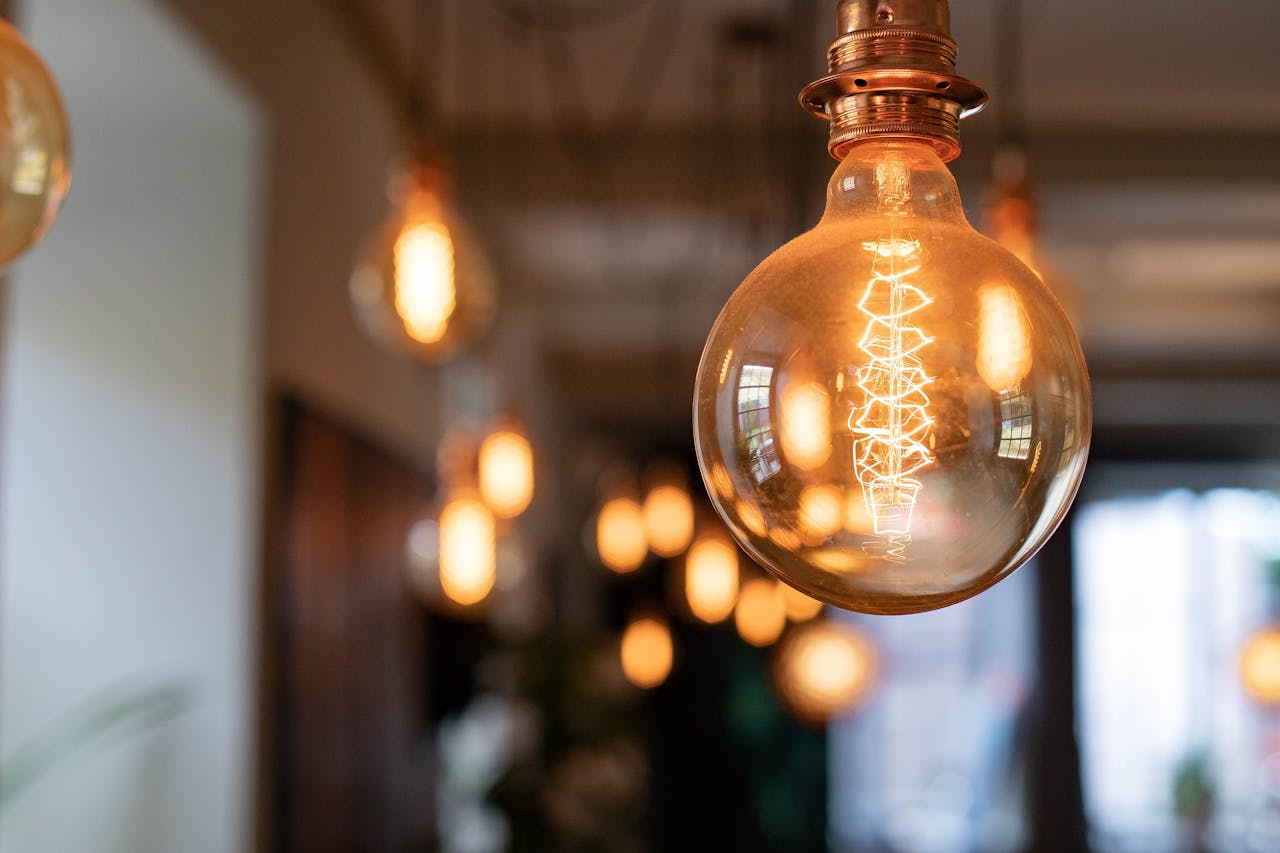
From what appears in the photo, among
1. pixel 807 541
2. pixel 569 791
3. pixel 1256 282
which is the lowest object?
pixel 569 791

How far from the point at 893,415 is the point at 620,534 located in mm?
3741

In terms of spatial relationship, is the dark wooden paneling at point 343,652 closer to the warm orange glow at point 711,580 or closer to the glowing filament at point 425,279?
the warm orange glow at point 711,580

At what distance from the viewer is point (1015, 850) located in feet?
31.3

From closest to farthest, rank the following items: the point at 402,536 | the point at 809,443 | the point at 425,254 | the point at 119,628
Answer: the point at 809,443
the point at 425,254
the point at 119,628
the point at 402,536

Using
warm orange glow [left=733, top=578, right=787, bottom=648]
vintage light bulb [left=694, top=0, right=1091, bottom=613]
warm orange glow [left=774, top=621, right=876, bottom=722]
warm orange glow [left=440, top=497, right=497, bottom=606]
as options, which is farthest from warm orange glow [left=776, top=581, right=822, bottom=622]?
vintage light bulb [left=694, top=0, right=1091, bottom=613]

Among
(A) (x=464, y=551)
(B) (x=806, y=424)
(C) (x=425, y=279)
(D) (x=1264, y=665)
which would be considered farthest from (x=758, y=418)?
(D) (x=1264, y=665)

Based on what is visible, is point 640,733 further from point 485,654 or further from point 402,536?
point 402,536

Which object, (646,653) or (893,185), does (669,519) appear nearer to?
(646,653)

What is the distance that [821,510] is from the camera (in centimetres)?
60

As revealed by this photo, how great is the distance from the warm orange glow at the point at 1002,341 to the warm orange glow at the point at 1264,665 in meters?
8.58

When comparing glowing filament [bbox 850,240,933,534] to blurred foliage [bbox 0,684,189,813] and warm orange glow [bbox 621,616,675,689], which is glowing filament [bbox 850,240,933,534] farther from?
warm orange glow [bbox 621,616,675,689]

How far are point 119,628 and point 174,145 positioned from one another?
0.89 metres

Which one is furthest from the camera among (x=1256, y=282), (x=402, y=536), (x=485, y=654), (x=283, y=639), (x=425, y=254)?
(x=1256, y=282)

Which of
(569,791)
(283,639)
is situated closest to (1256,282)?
(569,791)
